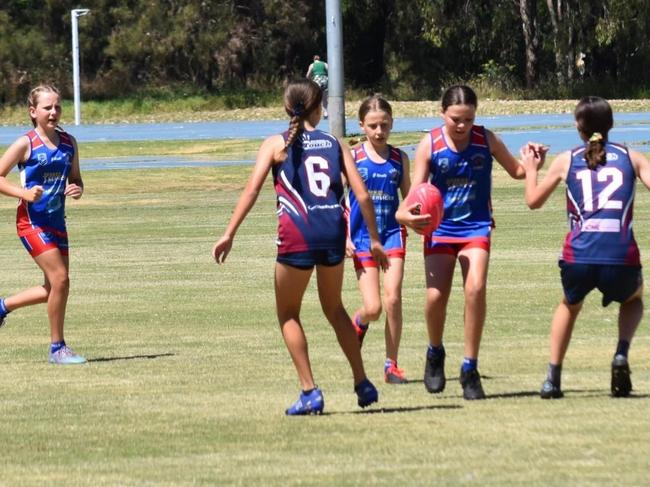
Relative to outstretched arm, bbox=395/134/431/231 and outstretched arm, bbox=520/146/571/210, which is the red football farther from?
outstretched arm, bbox=520/146/571/210

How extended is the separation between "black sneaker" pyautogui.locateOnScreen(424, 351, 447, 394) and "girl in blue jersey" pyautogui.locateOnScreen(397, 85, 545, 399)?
30 centimetres

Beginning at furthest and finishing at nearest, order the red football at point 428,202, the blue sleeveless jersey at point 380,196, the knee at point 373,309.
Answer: the blue sleeveless jersey at point 380,196
the knee at point 373,309
the red football at point 428,202

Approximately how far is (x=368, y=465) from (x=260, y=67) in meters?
58.8

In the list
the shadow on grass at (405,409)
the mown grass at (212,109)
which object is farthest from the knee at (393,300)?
the mown grass at (212,109)

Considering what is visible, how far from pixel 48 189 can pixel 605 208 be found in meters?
4.40

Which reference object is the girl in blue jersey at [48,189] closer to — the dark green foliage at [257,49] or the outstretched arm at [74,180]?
the outstretched arm at [74,180]

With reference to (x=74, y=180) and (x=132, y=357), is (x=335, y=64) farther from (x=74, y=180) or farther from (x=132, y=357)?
(x=132, y=357)

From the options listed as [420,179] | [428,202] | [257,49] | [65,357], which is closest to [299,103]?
[428,202]

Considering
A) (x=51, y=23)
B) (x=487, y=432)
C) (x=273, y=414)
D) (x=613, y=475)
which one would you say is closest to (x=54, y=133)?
(x=273, y=414)

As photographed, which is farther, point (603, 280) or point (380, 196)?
point (380, 196)

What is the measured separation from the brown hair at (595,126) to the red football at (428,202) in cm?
85

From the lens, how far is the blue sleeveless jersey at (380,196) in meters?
10.3

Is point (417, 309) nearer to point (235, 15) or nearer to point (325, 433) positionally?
point (325, 433)

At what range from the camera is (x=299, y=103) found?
8422mm
